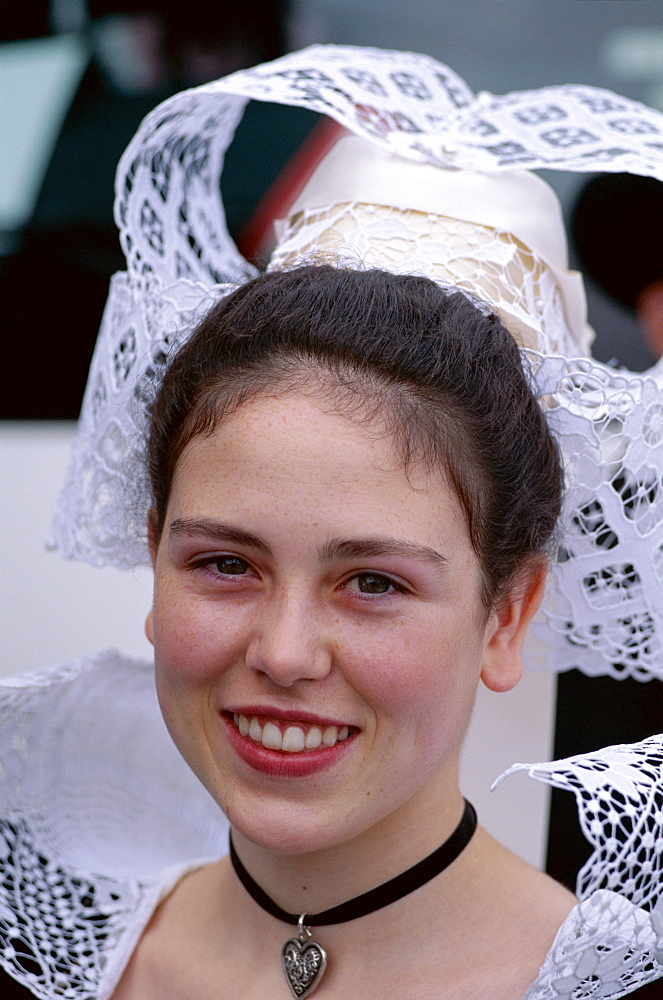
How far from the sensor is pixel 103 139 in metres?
2.12

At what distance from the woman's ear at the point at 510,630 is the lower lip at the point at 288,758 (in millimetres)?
213

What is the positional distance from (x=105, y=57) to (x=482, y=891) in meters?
1.75

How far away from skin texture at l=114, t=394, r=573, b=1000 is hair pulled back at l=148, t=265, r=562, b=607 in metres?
0.03

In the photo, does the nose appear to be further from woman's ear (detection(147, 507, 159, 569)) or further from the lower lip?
woman's ear (detection(147, 507, 159, 569))

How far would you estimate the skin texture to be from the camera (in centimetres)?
96

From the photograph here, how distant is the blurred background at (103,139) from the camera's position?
2.00 metres

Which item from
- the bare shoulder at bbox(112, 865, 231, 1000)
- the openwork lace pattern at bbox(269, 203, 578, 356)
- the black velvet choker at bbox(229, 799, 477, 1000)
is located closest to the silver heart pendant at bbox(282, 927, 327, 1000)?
the black velvet choker at bbox(229, 799, 477, 1000)

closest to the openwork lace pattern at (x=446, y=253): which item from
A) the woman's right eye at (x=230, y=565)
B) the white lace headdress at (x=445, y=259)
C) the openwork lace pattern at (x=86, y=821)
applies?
the white lace headdress at (x=445, y=259)

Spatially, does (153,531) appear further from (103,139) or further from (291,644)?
(103,139)

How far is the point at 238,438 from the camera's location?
3.30 ft

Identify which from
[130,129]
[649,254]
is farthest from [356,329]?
[130,129]

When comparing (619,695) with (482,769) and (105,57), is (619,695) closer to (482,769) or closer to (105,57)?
(482,769)

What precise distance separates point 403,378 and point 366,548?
0.59 feet

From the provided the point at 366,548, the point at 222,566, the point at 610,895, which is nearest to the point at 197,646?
the point at 222,566
